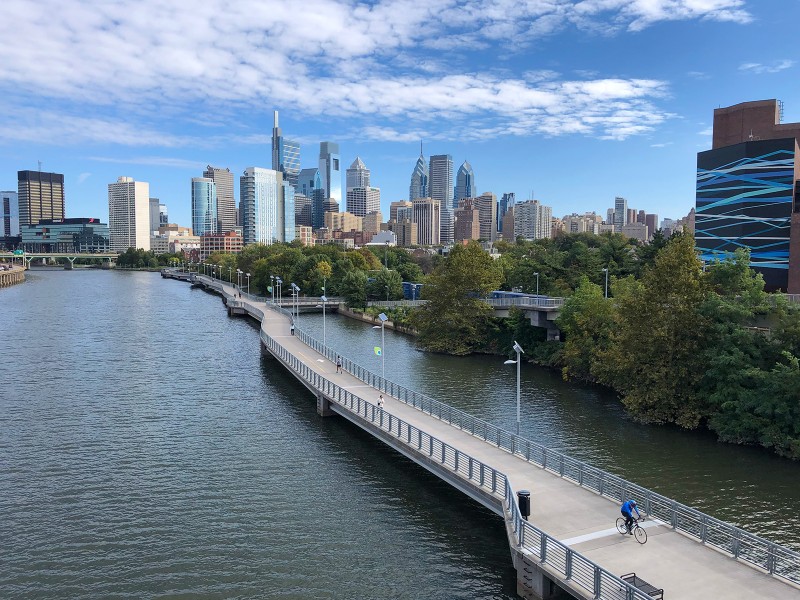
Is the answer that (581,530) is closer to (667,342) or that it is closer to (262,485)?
(262,485)

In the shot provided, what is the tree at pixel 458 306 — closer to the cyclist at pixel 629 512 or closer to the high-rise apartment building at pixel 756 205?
the high-rise apartment building at pixel 756 205

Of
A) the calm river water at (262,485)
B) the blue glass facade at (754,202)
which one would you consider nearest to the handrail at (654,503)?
the calm river water at (262,485)

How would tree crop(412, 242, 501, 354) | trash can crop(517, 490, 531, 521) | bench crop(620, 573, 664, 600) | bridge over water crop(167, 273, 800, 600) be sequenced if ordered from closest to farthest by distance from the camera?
1. bench crop(620, 573, 664, 600)
2. bridge over water crop(167, 273, 800, 600)
3. trash can crop(517, 490, 531, 521)
4. tree crop(412, 242, 501, 354)

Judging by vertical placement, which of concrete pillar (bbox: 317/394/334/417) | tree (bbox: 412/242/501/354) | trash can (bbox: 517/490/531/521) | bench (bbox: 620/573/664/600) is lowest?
concrete pillar (bbox: 317/394/334/417)

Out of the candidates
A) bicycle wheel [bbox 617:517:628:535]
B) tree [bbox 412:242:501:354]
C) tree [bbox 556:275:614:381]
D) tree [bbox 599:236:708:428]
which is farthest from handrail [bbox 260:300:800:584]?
tree [bbox 412:242:501:354]

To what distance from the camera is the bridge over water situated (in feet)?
56.5

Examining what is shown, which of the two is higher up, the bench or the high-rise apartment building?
the high-rise apartment building

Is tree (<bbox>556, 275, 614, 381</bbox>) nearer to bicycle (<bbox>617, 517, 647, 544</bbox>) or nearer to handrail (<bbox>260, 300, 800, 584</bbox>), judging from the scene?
handrail (<bbox>260, 300, 800, 584</bbox>)

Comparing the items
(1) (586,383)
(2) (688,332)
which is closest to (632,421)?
(2) (688,332)

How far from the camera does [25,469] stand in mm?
30531

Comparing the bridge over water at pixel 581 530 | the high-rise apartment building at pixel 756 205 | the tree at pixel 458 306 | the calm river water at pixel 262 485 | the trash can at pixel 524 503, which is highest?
the high-rise apartment building at pixel 756 205

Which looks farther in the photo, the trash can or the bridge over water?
the trash can

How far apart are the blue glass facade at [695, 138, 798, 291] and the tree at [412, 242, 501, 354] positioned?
24579 mm

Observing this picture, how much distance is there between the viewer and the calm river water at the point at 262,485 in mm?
21594
